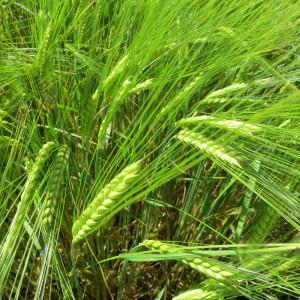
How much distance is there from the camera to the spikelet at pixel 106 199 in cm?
63

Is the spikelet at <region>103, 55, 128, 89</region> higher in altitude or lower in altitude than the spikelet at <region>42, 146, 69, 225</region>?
higher

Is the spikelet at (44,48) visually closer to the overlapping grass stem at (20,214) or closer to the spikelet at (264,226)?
the overlapping grass stem at (20,214)

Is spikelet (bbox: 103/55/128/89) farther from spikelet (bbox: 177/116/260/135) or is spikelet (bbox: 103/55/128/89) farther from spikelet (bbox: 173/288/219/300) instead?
spikelet (bbox: 173/288/219/300)

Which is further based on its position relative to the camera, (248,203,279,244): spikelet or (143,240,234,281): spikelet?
(248,203,279,244): spikelet

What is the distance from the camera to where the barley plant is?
0.65 m

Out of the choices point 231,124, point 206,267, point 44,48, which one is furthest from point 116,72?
point 206,267

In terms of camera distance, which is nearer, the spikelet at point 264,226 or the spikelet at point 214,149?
the spikelet at point 214,149

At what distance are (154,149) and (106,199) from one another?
16cm

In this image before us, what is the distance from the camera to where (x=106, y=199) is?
648 mm

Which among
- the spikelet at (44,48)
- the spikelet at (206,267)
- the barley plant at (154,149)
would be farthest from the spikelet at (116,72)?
the spikelet at (206,267)

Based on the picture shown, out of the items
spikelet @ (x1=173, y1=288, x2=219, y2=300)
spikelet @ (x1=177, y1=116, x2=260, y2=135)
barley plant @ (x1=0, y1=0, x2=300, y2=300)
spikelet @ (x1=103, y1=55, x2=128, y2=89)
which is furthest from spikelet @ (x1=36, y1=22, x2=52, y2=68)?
spikelet @ (x1=173, y1=288, x2=219, y2=300)

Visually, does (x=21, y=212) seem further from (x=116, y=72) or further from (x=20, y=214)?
(x=116, y=72)

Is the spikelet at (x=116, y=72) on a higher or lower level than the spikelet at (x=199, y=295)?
higher

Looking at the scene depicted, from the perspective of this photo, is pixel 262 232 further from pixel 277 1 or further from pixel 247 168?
pixel 277 1
